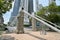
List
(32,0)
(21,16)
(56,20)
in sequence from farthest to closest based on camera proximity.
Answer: (32,0), (56,20), (21,16)

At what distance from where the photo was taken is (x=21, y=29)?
1115 cm

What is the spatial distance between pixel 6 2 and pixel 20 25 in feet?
17.2

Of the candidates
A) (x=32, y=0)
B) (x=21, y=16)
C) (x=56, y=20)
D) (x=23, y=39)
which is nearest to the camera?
(x=23, y=39)

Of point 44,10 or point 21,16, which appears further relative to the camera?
point 44,10

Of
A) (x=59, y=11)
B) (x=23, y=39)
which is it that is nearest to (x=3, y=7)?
(x=59, y=11)

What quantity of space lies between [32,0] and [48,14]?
39.3 feet

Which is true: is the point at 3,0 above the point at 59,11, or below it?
above

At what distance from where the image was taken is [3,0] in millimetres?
15398

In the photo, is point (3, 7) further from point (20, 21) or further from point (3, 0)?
point (20, 21)

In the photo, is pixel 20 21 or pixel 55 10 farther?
pixel 55 10

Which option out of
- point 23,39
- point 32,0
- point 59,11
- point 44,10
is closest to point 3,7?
point 44,10

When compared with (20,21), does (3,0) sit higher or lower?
higher

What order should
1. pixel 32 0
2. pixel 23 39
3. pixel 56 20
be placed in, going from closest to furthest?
pixel 23 39, pixel 56 20, pixel 32 0

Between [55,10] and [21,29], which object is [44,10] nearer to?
[55,10]
